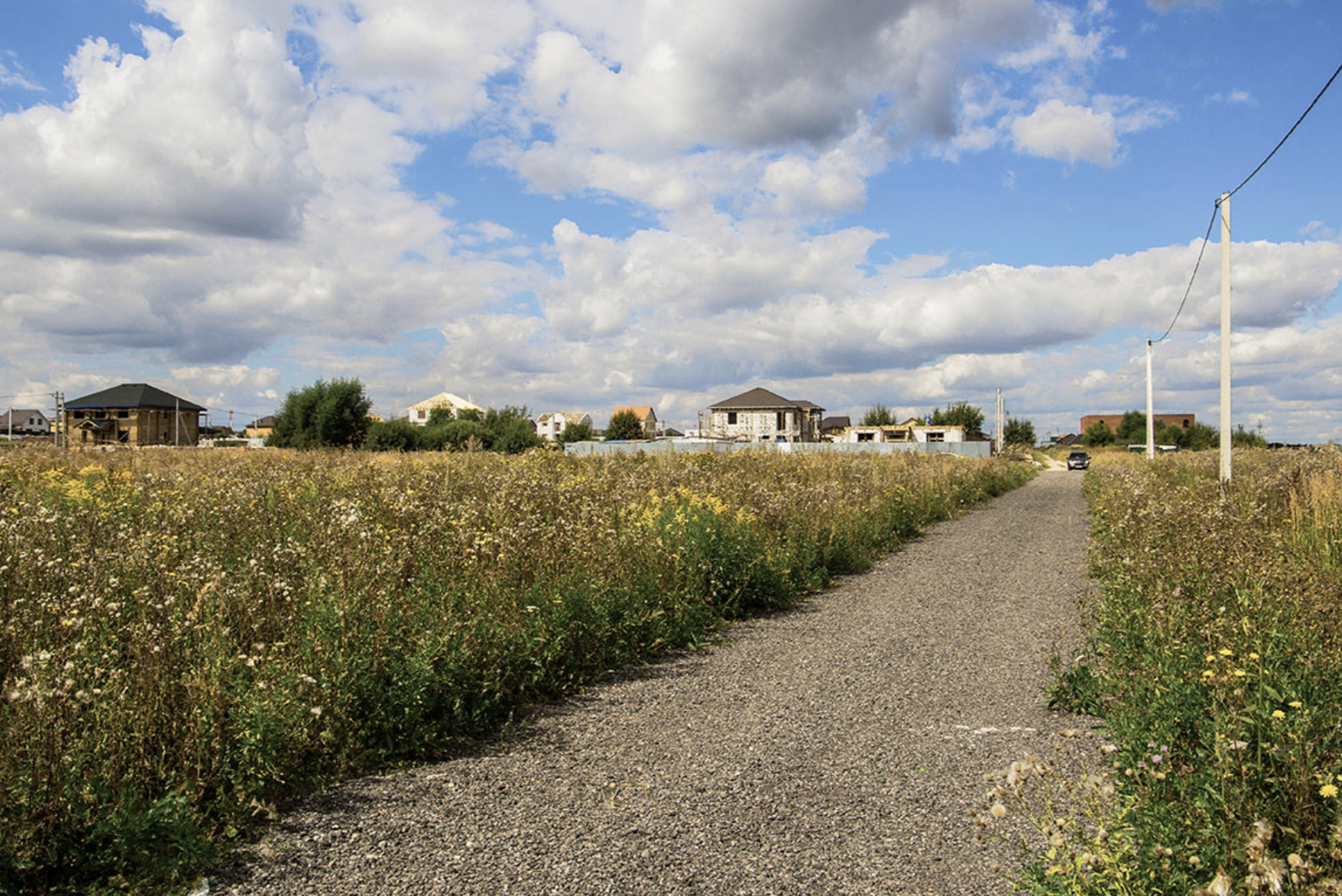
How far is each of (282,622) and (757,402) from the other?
282 ft

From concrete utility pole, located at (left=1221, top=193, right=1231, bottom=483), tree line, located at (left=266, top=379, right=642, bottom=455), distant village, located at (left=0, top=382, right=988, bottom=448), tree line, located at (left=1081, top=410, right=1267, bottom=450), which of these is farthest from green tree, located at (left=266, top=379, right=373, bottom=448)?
tree line, located at (left=1081, top=410, right=1267, bottom=450)

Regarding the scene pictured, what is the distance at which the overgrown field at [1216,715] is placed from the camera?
2.68 metres

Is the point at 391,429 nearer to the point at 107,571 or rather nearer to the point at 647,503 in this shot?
the point at 647,503

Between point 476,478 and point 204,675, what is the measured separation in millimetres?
6792

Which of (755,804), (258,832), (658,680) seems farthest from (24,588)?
(755,804)

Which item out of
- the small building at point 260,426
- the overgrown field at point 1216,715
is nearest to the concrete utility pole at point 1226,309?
the overgrown field at point 1216,715

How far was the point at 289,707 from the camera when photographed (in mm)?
3922

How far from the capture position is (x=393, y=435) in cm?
4684

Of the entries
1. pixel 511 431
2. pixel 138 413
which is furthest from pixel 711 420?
pixel 138 413

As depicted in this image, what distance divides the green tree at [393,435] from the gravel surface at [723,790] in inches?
1622

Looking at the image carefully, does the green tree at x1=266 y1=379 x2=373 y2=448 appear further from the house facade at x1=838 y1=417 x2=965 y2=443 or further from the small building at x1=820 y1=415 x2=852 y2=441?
the small building at x1=820 y1=415 x2=852 y2=441

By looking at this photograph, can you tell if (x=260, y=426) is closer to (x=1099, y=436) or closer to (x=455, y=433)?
(x=455, y=433)

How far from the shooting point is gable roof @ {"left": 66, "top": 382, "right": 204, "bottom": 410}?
3337 inches

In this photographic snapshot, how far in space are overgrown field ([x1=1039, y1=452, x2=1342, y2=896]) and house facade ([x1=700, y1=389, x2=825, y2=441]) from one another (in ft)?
259
